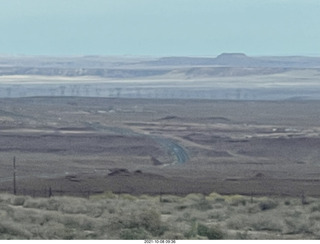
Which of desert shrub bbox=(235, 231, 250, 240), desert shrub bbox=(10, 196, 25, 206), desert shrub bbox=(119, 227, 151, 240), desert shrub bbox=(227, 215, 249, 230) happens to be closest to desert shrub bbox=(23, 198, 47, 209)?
desert shrub bbox=(10, 196, 25, 206)

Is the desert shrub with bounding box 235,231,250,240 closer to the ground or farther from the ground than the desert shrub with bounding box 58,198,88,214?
closer to the ground

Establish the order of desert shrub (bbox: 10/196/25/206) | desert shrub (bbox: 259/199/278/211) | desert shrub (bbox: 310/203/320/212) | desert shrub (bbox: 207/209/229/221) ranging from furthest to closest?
1. desert shrub (bbox: 259/199/278/211)
2. desert shrub (bbox: 10/196/25/206)
3. desert shrub (bbox: 310/203/320/212)
4. desert shrub (bbox: 207/209/229/221)

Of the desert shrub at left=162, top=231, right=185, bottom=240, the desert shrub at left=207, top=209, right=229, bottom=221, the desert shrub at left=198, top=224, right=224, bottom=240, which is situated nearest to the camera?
the desert shrub at left=162, top=231, right=185, bottom=240

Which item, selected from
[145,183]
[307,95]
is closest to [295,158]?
[145,183]

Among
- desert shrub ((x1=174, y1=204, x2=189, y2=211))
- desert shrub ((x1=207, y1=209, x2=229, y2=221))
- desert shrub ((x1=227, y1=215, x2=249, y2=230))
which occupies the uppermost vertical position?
desert shrub ((x1=227, y1=215, x2=249, y2=230))

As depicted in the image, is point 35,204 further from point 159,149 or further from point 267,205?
point 159,149

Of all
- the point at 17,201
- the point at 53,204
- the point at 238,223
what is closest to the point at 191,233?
the point at 238,223

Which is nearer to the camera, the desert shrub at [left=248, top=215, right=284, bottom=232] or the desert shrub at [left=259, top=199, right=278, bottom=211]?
the desert shrub at [left=248, top=215, right=284, bottom=232]

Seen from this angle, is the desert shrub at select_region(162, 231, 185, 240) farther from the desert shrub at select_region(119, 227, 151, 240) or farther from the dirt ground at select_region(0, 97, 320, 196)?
the dirt ground at select_region(0, 97, 320, 196)
